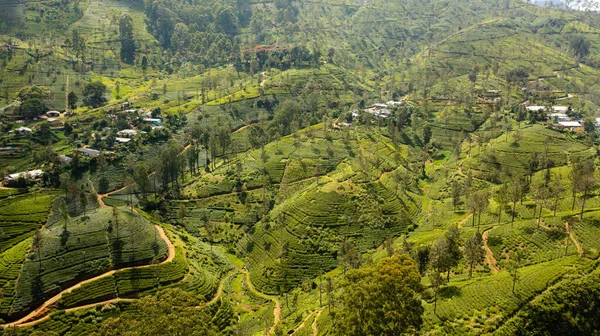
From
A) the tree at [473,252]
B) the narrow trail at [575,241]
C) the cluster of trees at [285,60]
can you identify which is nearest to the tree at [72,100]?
the cluster of trees at [285,60]

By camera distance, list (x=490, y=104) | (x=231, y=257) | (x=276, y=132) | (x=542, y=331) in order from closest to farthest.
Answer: (x=542, y=331) < (x=231, y=257) < (x=276, y=132) < (x=490, y=104)

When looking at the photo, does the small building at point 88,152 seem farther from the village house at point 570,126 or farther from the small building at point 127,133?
the village house at point 570,126

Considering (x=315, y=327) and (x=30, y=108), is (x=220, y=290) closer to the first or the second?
(x=315, y=327)

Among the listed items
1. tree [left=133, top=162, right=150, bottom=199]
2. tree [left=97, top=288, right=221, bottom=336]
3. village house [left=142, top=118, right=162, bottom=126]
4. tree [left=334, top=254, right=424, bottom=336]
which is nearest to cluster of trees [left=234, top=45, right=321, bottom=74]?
village house [left=142, top=118, right=162, bottom=126]

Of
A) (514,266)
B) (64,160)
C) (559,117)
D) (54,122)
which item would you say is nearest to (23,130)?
(54,122)

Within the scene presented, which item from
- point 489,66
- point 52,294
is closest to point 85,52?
point 52,294

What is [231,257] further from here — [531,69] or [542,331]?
[531,69]
